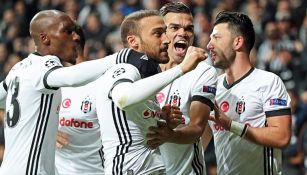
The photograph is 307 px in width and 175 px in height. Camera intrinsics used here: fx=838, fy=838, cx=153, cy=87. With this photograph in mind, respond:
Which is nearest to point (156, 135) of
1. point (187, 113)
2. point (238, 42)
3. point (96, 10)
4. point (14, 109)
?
point (187, 113)

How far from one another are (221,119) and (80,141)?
1.59 m

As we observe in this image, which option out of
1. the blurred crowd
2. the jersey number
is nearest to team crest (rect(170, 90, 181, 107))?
the jersey number

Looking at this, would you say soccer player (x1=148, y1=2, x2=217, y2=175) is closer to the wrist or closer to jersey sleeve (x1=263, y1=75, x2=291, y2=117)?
the wrist

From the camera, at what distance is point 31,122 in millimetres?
6848

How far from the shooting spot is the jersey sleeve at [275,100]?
7.30 meters

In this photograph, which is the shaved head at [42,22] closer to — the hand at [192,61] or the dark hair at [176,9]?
the dark hair at [176,9]

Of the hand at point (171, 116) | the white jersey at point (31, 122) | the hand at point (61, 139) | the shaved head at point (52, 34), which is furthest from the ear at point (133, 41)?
the hand at point (61, 139)

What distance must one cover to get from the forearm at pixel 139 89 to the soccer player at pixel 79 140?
2150 millimetres

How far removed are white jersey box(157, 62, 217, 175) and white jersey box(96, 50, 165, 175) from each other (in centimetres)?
93

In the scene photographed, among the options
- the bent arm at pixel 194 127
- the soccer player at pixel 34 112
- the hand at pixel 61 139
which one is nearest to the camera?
the bent arm at pixel 194 127

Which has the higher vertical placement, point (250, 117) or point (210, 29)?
point (210, 29)

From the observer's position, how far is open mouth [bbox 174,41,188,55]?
295 inches

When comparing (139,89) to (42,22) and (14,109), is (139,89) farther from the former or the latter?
(42,22)

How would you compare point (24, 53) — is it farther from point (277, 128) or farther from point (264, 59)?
point (277, 128)
